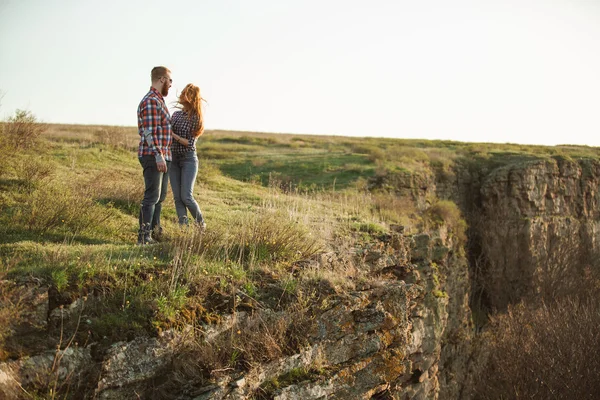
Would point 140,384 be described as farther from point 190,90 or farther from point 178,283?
point 190,90

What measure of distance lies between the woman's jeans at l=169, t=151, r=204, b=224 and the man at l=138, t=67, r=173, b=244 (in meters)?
0.43

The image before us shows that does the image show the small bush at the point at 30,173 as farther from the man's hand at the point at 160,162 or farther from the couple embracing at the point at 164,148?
the man's hand at the point at 160,162

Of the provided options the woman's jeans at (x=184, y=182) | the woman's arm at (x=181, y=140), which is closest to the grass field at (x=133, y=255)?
the woman's jeans at (x=184, y=182)

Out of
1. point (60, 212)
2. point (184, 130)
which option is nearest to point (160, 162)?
point (184, 130)

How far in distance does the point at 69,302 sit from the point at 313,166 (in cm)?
1874

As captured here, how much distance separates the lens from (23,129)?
37.5 ft

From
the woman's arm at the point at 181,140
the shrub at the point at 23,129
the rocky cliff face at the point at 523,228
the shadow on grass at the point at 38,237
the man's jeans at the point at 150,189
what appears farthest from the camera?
the rocky cliff face at the point at 523,228

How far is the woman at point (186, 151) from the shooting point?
7.72 m

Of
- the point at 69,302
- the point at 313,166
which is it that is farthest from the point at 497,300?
the point at 69,302

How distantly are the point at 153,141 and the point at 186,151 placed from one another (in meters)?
0.77

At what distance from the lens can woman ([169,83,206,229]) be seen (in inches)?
304

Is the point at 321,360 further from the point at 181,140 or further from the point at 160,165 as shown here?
Result: the point at 181,140

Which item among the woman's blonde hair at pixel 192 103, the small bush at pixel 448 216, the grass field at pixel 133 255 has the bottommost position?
the small bush at pixel 448 216

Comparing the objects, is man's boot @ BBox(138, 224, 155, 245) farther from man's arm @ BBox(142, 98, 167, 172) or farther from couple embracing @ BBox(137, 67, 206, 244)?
man's arm @ BBox(142, 98, 167, 172)
